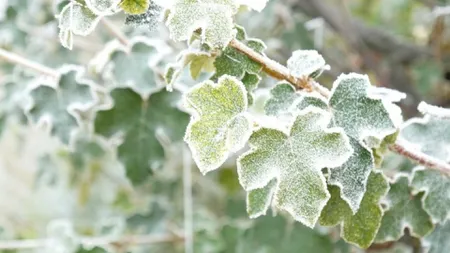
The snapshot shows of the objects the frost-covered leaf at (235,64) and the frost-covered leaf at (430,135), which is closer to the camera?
the frost-covered leaf at (235,64)

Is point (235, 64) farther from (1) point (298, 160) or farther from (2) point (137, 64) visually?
(2) point (137, 64)

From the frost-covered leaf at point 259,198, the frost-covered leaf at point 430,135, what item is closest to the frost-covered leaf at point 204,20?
the frost-covered leaf at point 259,198

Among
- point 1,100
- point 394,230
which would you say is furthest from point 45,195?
point 394,230

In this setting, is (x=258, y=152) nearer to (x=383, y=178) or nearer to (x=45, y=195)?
(x=383, y=178)

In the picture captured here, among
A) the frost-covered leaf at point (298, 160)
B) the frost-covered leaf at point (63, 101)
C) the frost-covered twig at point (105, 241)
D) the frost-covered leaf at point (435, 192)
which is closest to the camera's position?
the frost-covered leaf at point (298, 160)

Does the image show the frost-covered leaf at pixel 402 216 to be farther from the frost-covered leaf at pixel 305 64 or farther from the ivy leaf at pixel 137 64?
the ivy leaf at pixel 137 64

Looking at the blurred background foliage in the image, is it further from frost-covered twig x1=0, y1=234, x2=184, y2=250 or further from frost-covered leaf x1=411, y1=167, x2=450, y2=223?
frost-covered leaf x1=411, y1=167, x2=450, y2=223

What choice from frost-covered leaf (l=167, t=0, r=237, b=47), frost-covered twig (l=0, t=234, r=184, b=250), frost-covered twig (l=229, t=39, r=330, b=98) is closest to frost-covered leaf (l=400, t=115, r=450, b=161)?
frost-covered twig (l=229, t=39, r=330, b=98)

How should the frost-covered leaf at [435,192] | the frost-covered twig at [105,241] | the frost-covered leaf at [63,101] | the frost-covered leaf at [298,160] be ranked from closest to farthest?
the frost-covered leaf at [298,160] → the frost-covered leaf at [435,192] → the frost-covered leaf at [63,101] → the frost-covered twig at [105,241]
